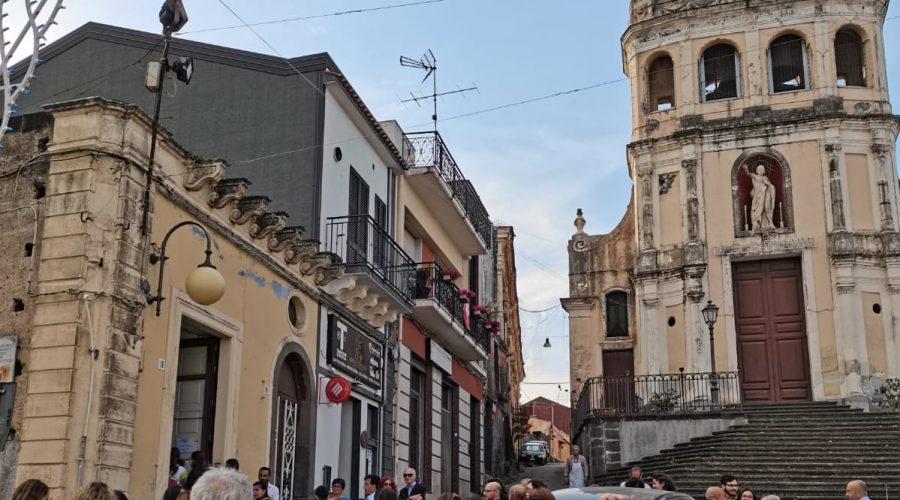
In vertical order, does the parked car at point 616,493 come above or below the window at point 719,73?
below

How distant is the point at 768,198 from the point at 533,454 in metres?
18.3

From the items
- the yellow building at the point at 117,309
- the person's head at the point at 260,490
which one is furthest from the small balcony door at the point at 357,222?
the person's head at the point at 260,490

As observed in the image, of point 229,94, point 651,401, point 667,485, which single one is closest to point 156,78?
point 229,94

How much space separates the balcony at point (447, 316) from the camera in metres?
20.7

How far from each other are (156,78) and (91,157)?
1.65 metres

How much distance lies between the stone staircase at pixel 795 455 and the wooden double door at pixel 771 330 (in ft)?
5.75

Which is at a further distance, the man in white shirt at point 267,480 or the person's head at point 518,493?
the man in white shirt at point 267,480

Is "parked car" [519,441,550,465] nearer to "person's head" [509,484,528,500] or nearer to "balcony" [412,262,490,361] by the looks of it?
"balcony" [412,262,490,361]

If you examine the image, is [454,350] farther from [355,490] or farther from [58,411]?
[58,411]

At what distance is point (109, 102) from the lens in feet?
37.0

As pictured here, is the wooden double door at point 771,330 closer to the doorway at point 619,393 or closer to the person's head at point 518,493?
the doorway at point 619,393

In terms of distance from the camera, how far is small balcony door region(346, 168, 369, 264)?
17.8 m

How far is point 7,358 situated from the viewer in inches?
426

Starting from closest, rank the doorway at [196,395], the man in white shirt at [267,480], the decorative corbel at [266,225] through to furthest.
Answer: the man in white shirt at [267,480] < the doorway at [196,395] < the decorative corbel at [266,225]
